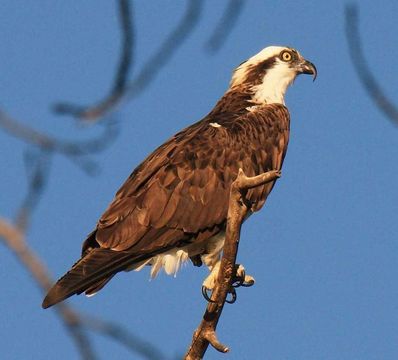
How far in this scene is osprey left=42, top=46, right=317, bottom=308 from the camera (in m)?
6.15

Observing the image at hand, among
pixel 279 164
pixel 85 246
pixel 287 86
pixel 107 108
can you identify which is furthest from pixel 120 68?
pixel 287 86

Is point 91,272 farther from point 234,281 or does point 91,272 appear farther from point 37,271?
point 37,271

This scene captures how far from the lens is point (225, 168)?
6926 mm

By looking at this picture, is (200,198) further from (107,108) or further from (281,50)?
(107,108)

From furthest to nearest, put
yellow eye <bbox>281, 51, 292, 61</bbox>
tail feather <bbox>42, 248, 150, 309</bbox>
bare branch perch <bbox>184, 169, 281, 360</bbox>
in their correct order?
yellow eye <bbox>281, 51, 292, 61</bbox> → tail feather <bbox>42, 248, 150, 309</bbox> → bare branch perch <bbox>184, 169, 281, 360</bbox>

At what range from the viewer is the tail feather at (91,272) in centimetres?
550

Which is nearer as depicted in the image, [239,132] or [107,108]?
[107,108]

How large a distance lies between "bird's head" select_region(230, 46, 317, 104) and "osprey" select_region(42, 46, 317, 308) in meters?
0.30


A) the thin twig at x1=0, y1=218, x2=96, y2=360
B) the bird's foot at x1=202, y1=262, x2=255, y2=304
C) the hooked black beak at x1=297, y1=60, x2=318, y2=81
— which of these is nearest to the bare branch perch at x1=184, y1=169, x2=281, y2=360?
the bird's foot at x1=202, y1=262, x2=255, y2=304

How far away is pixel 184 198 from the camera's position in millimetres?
6707

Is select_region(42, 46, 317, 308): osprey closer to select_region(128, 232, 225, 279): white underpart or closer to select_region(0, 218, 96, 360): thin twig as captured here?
select_region(128, 232, 225, 279): white underpart

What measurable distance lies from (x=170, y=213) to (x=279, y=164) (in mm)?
1331

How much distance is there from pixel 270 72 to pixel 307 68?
443mm

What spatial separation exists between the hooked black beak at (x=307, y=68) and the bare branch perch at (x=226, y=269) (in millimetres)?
3683
